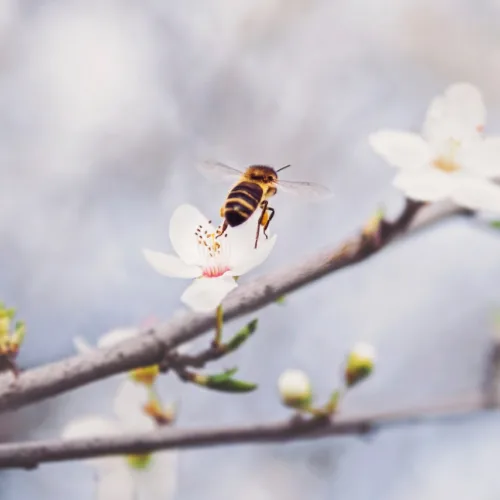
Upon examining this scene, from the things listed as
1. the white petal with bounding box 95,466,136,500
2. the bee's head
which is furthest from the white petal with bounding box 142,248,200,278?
the white petal with bounding box 95,466,136,500

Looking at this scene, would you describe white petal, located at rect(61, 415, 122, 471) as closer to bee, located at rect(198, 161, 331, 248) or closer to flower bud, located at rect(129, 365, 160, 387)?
flower bud, located at rect(129, 365, 160, 387)

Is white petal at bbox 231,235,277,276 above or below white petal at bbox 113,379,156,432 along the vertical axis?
above

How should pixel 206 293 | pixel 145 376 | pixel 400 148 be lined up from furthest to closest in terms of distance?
pixel 145 376 < pixel 400 148 < pixel 206 293

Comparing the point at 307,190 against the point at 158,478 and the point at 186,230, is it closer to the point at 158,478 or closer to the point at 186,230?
the point at 186,230

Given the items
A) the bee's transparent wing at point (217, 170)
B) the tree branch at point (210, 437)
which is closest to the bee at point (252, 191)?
the bee's transparent wing at point (217, 170)

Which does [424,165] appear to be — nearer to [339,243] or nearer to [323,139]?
[339,243]

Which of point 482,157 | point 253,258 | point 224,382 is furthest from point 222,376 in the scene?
point 482,157
